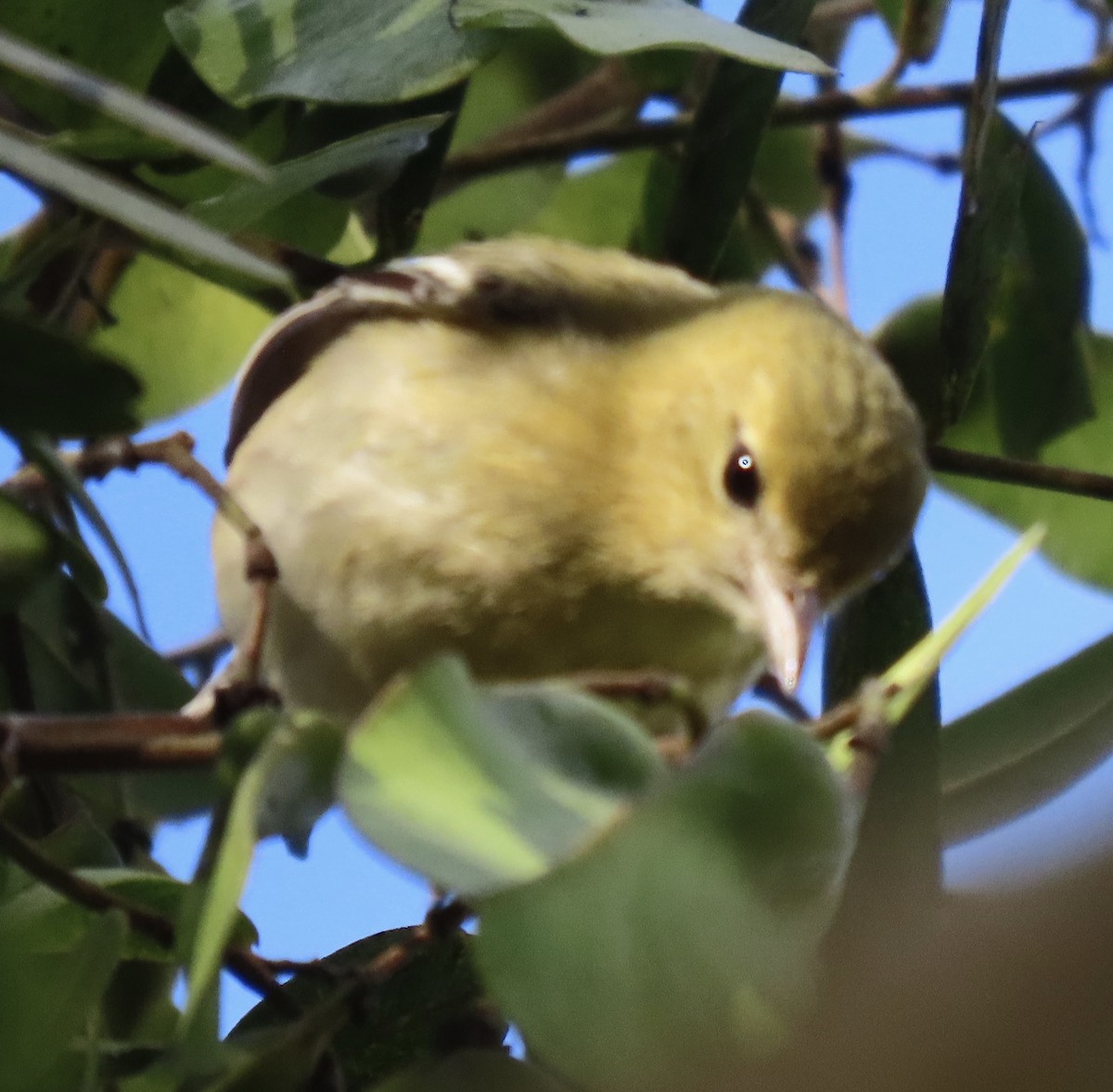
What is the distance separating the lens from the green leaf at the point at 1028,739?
3.05ft

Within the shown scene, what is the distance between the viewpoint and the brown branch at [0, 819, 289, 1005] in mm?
849

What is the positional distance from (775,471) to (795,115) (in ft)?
1.28

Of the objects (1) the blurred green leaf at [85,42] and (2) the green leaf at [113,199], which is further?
(1) the blurred green leaf at [85,42]

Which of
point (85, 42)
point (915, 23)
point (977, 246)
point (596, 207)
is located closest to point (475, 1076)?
point (977, 246)

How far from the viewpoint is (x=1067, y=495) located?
5.15 feet

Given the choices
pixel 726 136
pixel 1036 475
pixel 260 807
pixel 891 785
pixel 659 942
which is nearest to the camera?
pixel 659 942

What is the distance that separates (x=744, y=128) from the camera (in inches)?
56.9

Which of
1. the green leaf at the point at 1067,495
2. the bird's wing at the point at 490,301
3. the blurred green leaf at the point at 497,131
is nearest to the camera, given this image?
the green leaf at the point at 1067,495

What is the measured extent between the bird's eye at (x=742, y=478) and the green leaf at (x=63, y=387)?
2.40ft

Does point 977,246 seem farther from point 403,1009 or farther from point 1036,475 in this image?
point 403,1009

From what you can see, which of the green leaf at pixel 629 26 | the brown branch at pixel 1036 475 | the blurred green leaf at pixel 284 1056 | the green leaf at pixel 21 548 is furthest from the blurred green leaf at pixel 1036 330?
the blurred green leaf at pixel 284 1056

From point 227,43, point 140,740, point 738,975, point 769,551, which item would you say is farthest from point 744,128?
point 738,975

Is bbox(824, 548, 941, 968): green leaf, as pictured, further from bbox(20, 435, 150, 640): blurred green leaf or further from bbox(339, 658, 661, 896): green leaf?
bbox(20, 435, 150, 640): blurred green leaf

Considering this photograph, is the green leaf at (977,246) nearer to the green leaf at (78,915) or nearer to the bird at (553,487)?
the bird at (553,487)
